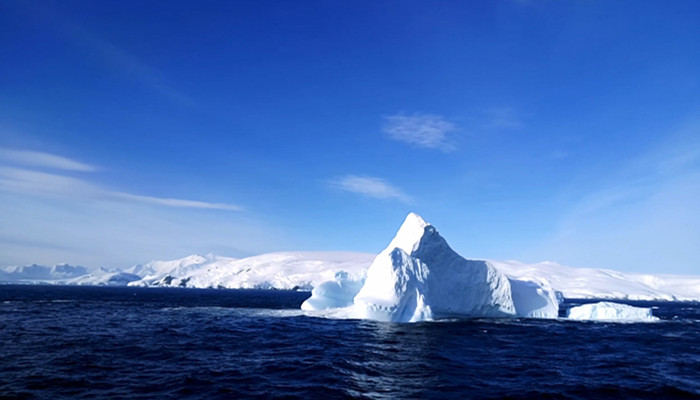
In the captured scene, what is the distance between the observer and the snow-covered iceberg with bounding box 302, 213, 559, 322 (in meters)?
33.3

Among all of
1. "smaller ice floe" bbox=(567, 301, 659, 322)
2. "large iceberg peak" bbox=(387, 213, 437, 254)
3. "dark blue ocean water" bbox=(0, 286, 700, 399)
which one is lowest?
"dark blue ocean water" bbox=(0, 286, 700, 399)

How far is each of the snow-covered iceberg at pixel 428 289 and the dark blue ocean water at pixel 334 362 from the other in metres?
2.92

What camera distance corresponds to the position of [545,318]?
4197 cm

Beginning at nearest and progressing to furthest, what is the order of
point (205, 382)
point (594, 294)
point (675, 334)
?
point (205, 382) → point (675, 334) → point (594, 294)

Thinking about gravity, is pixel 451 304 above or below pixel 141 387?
above

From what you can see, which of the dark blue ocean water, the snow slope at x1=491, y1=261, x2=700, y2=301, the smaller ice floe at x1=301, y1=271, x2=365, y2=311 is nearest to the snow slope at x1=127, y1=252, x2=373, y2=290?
the snow slope at x1=491, y1=261, x2=700, y2=301

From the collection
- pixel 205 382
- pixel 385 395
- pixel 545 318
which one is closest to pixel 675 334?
pixel 545 318

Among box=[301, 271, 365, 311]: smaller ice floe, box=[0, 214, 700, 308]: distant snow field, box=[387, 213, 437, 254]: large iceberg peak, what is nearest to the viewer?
box=[387, 213, 437, 254]: large iceberg peak

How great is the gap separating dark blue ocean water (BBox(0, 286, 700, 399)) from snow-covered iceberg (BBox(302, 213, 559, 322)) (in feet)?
9.56

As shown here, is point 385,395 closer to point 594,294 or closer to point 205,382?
point 205,382

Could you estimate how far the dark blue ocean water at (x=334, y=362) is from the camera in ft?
46.2

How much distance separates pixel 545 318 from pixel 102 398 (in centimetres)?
3989

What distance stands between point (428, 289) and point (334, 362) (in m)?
19.4

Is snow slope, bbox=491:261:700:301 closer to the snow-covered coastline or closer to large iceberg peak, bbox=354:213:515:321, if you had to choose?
the snow-covered coastline
